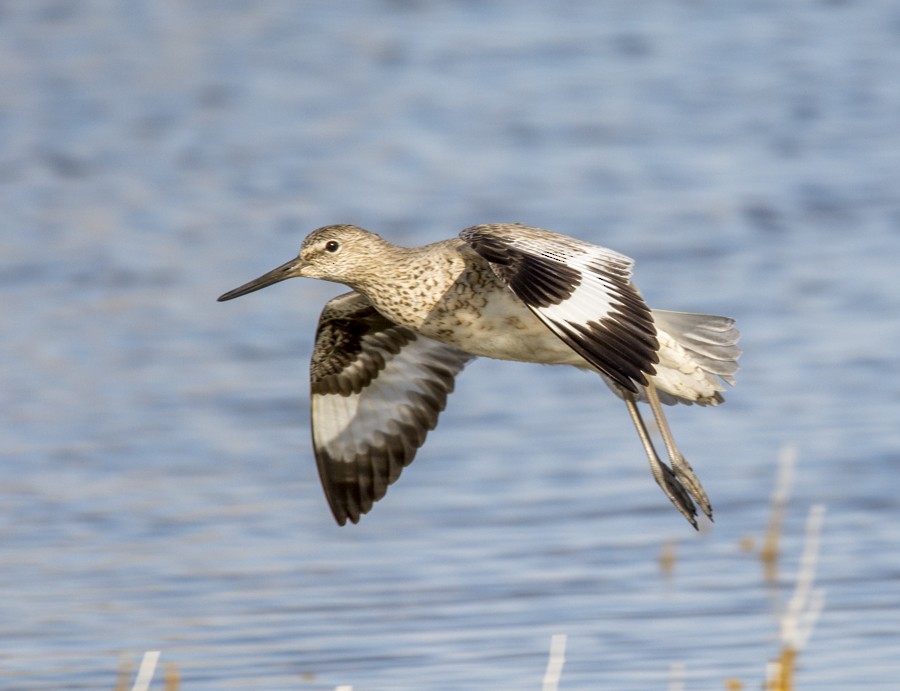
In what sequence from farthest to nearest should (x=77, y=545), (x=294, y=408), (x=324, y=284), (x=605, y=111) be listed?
(x=605, y=111), (x=324, y=284), (x=294, y=408), (x=77, y=545)

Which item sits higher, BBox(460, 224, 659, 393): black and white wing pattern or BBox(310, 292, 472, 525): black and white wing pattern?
BBox(460, 224, 659, 393): black and white wing pattern

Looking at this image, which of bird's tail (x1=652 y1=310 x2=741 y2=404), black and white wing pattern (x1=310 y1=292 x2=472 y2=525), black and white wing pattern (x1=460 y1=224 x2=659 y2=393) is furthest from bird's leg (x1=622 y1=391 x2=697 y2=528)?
black and white wing pattern (x1=310 y1=292 x2=472 y2=525)

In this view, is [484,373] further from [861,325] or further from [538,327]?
[538,327]

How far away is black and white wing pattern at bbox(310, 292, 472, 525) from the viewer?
24.4 ft

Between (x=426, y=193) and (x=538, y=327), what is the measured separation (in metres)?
6.77

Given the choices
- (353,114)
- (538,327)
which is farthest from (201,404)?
(353,114)

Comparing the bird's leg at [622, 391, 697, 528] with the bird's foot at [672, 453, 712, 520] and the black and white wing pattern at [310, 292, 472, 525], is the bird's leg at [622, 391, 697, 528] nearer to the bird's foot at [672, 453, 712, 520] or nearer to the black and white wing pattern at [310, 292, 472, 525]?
the bird's foot at [672, 453, 712, 520]

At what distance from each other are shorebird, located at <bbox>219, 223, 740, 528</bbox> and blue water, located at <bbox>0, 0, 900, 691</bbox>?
583 millimetres

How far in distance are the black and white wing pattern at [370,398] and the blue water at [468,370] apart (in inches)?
18.7

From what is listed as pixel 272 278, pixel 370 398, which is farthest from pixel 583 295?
pixel 370 398

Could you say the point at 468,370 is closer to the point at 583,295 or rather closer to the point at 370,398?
the point at 370,398

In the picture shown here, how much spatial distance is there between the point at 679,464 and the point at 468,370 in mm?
3879

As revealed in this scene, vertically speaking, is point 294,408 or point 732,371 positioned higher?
point 732,371

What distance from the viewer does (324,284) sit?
39.7 feet
